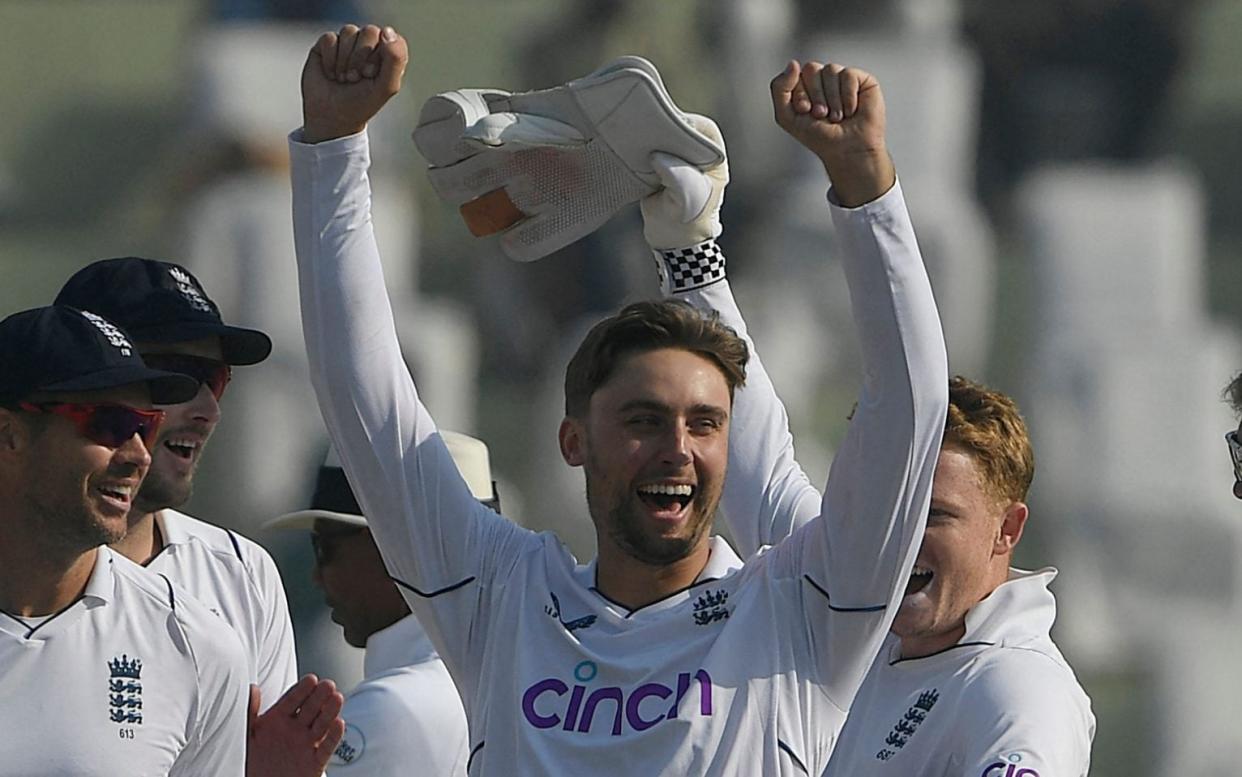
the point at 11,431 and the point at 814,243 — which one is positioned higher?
the point at 11,431

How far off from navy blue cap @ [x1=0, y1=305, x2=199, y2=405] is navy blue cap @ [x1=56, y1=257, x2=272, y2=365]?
1.10 feet

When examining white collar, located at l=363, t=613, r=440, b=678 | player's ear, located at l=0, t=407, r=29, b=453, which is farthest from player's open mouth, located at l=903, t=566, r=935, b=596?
player's ear, located at l=0, t=407, r=29, b=453

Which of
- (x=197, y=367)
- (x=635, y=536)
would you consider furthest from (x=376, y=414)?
(x=197, y=367)

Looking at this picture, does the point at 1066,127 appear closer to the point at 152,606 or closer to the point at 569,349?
the point at 569,349

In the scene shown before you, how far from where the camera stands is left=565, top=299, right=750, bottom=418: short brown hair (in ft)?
9.58

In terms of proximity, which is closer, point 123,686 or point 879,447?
point 879,447

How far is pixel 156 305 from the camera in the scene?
138 inches

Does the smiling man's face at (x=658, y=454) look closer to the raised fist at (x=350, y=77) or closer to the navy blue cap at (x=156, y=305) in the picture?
the raised fist at (x=350, y=77)

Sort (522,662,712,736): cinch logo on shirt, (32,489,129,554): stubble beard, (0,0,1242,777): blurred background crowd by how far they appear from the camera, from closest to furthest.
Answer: (522,662,712,736): cinch logo on shirt < (32,489,129,554): stubble beard < (0,0,1242,777): blurred background crowd

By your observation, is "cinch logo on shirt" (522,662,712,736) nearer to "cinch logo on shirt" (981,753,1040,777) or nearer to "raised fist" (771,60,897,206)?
"cinch logo on shirt" (981,753,1040,777)

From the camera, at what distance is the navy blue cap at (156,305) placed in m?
3.50

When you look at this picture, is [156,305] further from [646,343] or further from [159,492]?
[646,343]

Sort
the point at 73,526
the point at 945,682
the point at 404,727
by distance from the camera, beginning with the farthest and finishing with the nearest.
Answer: the point at 404,727
the point at 945,682
the point at 73,526

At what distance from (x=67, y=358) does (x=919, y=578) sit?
1159mm
